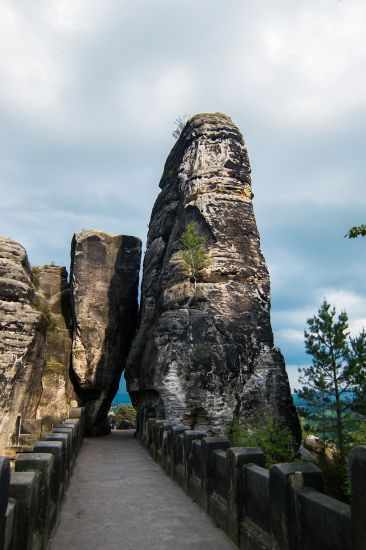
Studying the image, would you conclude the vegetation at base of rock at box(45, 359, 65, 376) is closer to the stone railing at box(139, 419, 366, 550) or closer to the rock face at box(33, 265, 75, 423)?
the rock face at box(33, 265, 75, 423)

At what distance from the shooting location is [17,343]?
61.8 ft

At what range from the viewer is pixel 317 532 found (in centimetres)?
419

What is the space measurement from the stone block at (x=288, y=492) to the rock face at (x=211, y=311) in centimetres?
1479

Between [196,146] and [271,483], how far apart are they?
23.9 metres

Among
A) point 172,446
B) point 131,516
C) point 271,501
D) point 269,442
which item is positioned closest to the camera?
point 271,501

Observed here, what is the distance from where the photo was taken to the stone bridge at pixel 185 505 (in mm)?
4099

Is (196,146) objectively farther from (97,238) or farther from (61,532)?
(61,532)

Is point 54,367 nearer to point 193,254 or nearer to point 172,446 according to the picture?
point 193,254

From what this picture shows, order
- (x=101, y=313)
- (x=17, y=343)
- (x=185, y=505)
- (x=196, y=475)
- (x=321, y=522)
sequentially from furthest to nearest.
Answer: (x=101, y=313) < (x=17, y=343) < (x=196, y=475) < (x=185, y=505) < (x=321, y=522)

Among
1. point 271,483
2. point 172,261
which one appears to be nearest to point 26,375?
point 172,261

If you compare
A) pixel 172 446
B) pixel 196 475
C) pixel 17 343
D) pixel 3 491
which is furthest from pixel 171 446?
pixel 17 343

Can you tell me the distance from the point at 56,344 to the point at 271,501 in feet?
80.4

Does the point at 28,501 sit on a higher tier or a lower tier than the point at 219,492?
higher

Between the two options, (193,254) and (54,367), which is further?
(54,367)
